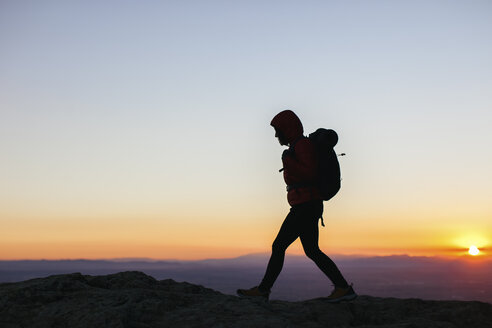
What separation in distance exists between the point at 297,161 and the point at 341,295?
201cm

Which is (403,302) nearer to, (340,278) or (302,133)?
(340,278)

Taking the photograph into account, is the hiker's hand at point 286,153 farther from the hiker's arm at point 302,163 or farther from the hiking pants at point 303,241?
the hiking pants at point 303,241

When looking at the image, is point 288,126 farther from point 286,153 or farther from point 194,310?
point 194,310

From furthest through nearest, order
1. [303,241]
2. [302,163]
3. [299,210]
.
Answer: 1. [303,241]
2. [299,210]
3. [302,163]

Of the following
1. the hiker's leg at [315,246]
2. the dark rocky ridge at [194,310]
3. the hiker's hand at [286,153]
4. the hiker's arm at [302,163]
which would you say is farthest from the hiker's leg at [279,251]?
the hiker's hand at [286,153]

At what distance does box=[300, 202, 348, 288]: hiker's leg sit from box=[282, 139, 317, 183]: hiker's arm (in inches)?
18.1

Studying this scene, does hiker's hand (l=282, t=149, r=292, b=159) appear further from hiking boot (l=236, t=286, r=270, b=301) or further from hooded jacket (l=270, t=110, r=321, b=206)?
hiking boot (l=236, t=286, r=270, b=301)

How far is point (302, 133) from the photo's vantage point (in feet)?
25.9

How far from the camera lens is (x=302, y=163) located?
7574 millimetres

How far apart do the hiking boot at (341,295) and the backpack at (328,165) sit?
4.45 ft

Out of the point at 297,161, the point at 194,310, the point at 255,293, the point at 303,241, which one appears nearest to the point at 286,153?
the point at 297,161

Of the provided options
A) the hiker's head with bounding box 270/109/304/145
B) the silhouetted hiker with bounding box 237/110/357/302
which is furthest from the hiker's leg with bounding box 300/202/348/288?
the hiker's head with bounding box 270/109/304/145

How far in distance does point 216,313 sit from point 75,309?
5.99 feet

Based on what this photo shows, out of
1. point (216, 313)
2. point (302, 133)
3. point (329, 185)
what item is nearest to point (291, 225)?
point (329, 185)
